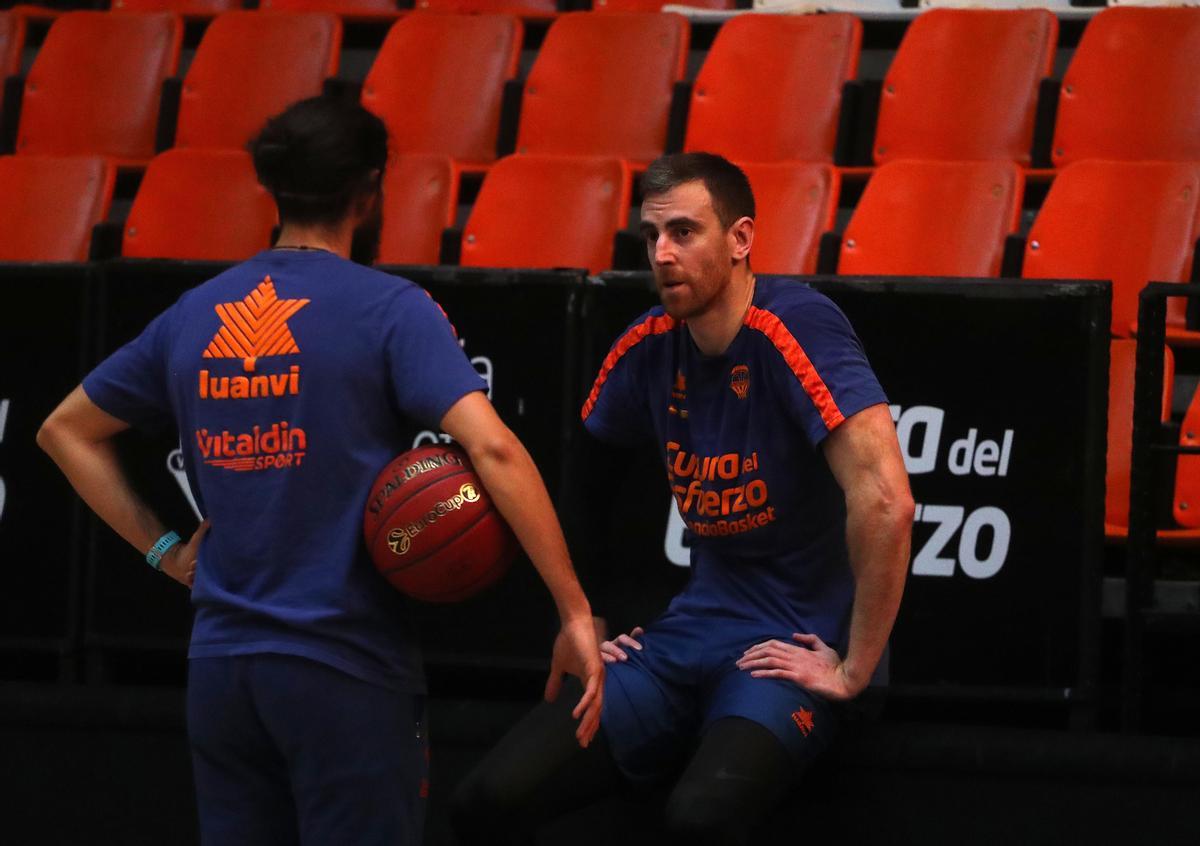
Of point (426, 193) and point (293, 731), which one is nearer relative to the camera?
point (293, 731)

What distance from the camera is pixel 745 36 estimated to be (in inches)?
226

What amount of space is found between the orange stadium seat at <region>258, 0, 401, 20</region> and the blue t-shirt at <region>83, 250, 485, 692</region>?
4.49m

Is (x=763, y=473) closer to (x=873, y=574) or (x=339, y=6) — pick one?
(x=873, y=574)

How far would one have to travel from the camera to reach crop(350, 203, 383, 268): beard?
245cm

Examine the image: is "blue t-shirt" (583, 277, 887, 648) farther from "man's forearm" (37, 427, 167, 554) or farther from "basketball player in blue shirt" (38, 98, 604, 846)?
"man's forearm" (37, 427, 167, 554)

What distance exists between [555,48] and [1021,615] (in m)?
3.39

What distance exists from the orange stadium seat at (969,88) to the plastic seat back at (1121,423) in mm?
1527

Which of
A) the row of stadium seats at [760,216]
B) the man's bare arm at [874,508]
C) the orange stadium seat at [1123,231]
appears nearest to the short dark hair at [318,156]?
the man's bare arm at [874,508]

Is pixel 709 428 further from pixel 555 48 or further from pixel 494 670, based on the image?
pixel 555 48

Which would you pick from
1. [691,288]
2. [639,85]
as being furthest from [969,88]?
[691,288]

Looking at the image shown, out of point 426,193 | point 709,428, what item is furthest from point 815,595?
point 426,193

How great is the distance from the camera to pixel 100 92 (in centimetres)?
636

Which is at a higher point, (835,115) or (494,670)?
(835,115)

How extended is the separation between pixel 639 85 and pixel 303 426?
3.76m
